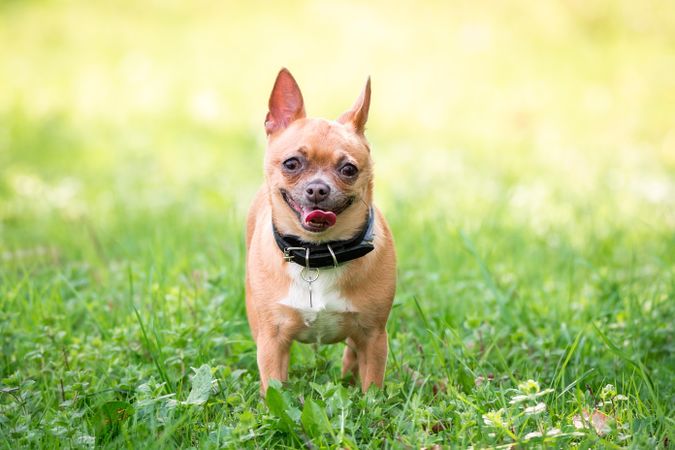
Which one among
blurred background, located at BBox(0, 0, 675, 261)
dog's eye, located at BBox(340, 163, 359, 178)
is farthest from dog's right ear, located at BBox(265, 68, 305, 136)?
blurred background, located at BBox(0, 0, 675, 261)

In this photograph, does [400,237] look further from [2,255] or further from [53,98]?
[53,98]

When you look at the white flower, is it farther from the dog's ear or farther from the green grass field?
the dog's ear

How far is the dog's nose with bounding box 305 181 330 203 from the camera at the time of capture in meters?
3.16

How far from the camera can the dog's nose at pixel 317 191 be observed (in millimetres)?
3158

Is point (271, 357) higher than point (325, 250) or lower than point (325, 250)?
lower

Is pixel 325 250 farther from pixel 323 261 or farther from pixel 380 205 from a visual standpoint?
pixel 380 205

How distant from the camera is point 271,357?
338 cm

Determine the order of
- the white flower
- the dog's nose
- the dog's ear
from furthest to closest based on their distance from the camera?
the dog's ear
the dog's nose
the white flower

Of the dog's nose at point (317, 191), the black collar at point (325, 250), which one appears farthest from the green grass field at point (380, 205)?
the dog's nose at point (317, 191)

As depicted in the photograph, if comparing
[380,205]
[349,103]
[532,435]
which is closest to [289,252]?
[532,435]

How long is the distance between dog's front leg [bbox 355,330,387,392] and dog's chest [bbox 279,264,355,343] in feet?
0.42

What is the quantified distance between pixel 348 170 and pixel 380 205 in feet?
11.1

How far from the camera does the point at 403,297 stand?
4.54 metres

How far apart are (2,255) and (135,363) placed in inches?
74.3
